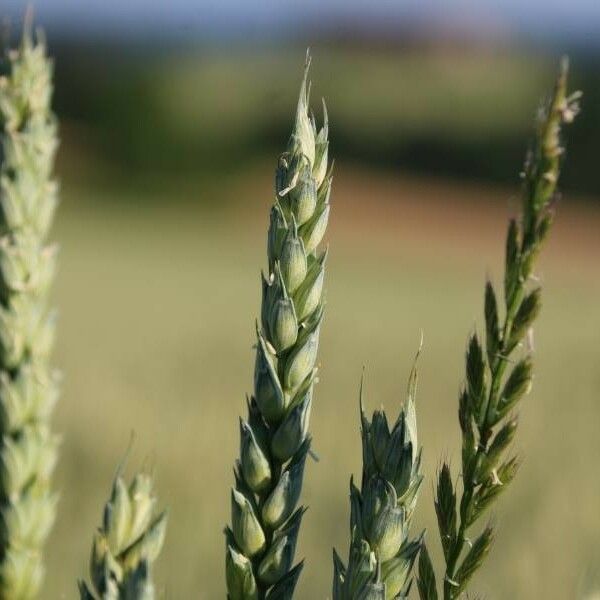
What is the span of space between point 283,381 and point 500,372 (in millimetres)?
108

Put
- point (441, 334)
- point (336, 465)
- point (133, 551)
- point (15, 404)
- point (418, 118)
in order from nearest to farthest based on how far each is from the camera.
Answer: point (133, 551) < point (15, 404) < point (336, 465) < point (441, 334) < point (418, 118)

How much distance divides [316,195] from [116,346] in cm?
483

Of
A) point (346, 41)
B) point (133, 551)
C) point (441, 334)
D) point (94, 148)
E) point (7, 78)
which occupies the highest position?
point (346, 41)

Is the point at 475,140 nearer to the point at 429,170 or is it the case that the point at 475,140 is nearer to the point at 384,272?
the point at 429,170

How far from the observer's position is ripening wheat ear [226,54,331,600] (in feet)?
2.05

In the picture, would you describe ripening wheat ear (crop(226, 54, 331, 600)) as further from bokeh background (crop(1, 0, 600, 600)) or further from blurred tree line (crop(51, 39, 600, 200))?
blurred tree line (crop(51, 39, 600, 200))

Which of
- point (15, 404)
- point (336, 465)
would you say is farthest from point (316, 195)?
point (336, 465)

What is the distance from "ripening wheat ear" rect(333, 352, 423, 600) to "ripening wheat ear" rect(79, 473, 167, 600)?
0.10 m

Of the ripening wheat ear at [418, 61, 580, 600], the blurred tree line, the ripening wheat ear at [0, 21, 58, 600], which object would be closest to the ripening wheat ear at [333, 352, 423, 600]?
the ripening wheat ear at [418, 61, 580, 600]

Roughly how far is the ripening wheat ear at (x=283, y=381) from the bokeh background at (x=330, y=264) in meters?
0.10

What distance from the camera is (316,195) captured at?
638mm

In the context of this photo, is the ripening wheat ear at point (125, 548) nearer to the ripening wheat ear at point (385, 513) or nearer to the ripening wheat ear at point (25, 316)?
the ripening wheat ear at point (385, 513)

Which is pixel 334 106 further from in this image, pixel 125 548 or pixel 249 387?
pixel 125 548

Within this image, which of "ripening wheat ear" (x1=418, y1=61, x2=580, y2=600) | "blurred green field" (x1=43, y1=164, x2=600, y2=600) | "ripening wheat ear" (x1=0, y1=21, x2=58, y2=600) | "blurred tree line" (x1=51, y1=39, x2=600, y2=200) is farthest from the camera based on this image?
"blurred tree line" (x1=51, y1=39, x2=600, y2=200)
